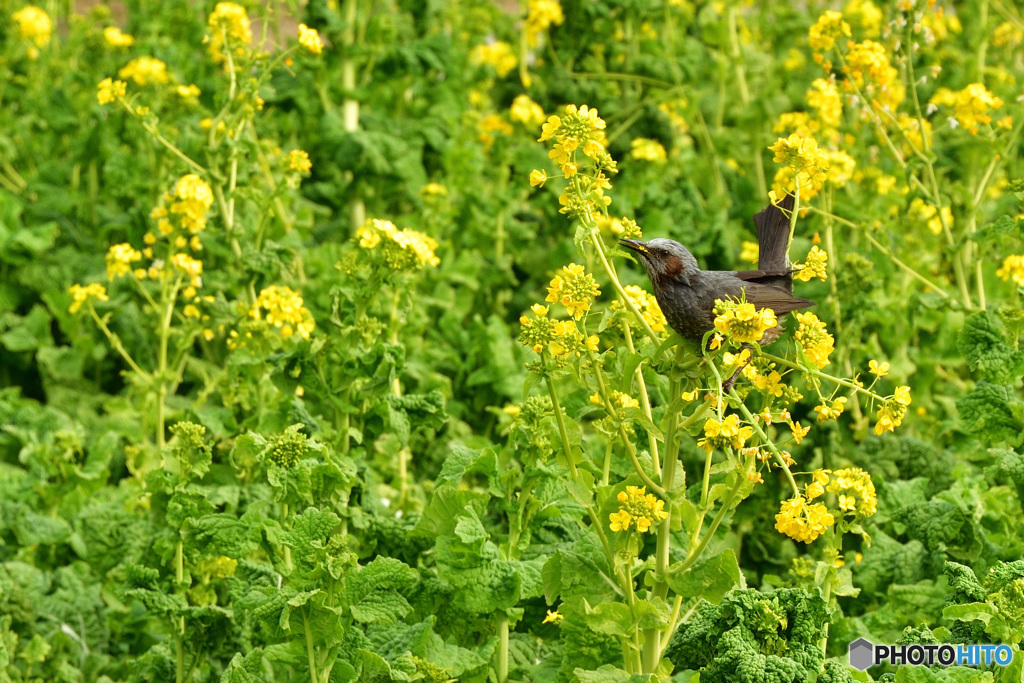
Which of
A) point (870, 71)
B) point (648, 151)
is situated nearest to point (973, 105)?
point (870, 71)

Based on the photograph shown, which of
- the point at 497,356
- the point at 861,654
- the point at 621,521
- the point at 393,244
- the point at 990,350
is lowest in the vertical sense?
the point at 861,654

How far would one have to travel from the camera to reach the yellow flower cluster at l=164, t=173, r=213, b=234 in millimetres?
3453

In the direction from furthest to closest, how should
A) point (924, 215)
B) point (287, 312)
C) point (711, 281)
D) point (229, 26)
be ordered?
point (924, 215) < point (229, 26) < point (287, 312) < point (711, 281)

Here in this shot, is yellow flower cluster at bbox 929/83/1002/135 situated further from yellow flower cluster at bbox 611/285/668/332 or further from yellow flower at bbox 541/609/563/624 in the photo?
yellow flower at bbox 541/609/563/624

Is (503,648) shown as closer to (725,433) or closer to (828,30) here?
(725,433)

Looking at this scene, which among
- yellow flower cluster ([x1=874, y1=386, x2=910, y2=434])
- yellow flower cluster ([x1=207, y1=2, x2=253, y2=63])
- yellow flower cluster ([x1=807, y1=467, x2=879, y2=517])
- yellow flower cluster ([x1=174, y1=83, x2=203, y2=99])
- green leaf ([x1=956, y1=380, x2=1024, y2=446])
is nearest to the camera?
yellow flower cluster ([x1=874, y1=386, x2=910, y2=434])

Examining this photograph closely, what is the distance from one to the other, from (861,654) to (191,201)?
221cm

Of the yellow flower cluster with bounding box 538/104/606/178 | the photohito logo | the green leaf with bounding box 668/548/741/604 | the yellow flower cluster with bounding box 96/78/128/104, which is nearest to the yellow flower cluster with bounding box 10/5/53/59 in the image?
the yellow flower cluster with bounding box 96/78/128/104

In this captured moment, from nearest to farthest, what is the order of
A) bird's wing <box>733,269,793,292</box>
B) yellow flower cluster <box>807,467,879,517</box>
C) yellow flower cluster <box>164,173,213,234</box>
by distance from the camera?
1. yellow flower cluster <box>807,467,879,517</box>
2. bird's wing <box>733,269,793,292</box>
3. yellow flower cluster <box>164,173,213,234</box>

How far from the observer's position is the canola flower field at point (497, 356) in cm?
225

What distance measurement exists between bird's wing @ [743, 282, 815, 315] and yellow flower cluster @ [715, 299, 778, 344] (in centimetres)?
26

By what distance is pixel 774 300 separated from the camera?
218 cm

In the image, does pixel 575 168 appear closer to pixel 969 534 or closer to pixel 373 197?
pixel 969 534

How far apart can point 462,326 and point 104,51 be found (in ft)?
7.41
